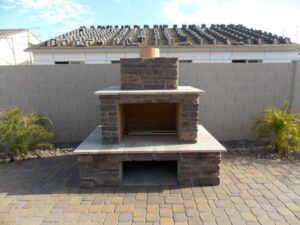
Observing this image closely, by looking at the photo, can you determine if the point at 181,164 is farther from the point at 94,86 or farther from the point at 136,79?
the point at 94,86

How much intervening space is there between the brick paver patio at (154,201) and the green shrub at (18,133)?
0.63 metres

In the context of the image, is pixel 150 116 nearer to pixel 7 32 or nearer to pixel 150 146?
pixel 150 146

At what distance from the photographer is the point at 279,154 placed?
4.70 meters

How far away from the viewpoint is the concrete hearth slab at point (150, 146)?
11.1 feet

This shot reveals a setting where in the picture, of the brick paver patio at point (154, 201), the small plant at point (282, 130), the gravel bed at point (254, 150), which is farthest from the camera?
the gravel bed at point (254, 150)

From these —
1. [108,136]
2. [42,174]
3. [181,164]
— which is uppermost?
[108,136]

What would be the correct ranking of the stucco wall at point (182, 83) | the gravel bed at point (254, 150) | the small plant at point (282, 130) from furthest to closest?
the stucco wall at point (182, 83)
the gravel bed at point (254, 150)
the small plant at point (282, 130)

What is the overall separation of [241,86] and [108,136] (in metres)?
3.22

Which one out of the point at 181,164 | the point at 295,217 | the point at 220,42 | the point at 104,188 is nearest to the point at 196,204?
the point at 181,164

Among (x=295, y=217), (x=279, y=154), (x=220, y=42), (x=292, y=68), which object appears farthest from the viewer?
(x=220, y=42)

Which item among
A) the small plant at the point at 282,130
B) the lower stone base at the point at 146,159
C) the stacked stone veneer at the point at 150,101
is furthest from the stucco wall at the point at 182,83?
the lower stone base at the point at 146,159

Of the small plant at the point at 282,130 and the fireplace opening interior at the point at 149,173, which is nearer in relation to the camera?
the fireplace opening interior at the point at 149,173

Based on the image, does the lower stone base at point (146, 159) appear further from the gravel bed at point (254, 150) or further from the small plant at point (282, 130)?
the small plant at point (282, 130)

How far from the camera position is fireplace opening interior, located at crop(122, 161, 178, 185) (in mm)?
3646
